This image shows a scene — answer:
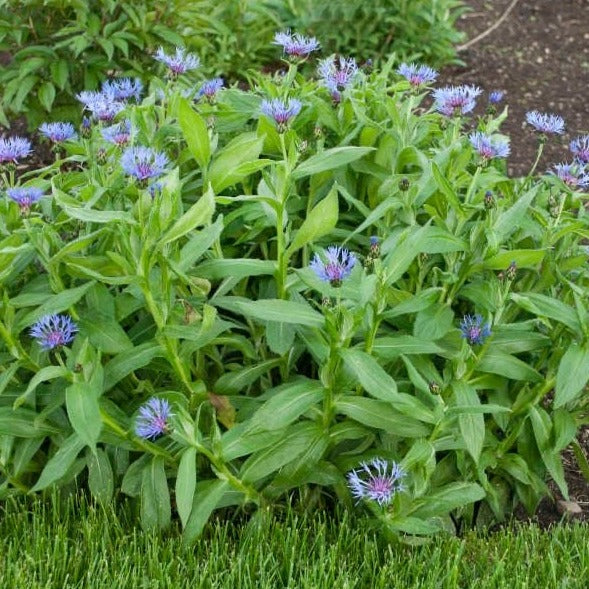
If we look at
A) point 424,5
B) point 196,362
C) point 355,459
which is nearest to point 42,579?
point 196,362

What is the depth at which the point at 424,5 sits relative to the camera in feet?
21.4

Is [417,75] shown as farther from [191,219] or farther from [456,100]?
[191,219]

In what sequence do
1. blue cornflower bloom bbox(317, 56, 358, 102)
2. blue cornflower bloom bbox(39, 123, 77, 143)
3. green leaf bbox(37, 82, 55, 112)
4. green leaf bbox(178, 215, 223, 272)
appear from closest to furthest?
green leaf bbox(178, 215, 223, 272), blue cornflower bloom bbox(39, 123, 77, 143), blue cornflower bloom bbox(317, 56, 358, 102), green leaf bbox(37, 82, 55, 112)

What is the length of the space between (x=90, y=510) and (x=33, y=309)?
57 centimetres

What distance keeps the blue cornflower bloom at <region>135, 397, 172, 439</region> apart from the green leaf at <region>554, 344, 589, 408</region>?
99 centimetres

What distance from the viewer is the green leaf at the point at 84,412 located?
7.89ft

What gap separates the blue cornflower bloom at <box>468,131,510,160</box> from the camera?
105 inches

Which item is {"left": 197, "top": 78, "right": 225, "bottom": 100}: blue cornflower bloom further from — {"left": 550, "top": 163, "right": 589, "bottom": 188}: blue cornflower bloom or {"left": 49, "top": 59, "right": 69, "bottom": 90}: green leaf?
{"left": 49, "top": 59, "right": 69, "bottom": 90}: green leaf

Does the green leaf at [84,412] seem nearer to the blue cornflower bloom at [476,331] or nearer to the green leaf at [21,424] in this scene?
the green leaf at [21,424]

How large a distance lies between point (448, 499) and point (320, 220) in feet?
2.68

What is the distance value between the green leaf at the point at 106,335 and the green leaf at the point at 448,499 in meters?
0.88

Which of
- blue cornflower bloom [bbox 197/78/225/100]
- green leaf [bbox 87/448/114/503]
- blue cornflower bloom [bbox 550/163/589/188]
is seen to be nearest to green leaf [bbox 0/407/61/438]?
green leaf [bbox 87/448/114/503]

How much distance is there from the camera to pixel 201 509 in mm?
2621

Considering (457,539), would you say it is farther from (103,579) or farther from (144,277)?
(144,277)
